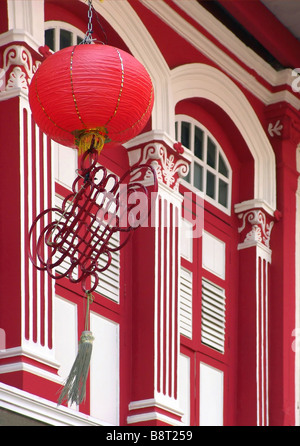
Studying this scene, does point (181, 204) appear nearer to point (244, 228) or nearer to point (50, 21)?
point (244, 228)

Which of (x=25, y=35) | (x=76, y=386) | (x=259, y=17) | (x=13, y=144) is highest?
(x=259, y=17)

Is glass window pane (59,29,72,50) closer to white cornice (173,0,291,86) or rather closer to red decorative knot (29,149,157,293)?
A: red decorative knot (29,149,157,293)

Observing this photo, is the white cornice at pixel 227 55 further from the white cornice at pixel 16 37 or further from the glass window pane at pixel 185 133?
the white cornice at pixel 16 37

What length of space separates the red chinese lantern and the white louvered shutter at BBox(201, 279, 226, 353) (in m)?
3.10

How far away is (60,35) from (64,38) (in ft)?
0.16

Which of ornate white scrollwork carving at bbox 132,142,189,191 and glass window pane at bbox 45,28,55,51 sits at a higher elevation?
glass window pane at bbox 45,28,55,51

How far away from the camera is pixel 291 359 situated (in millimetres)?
10414

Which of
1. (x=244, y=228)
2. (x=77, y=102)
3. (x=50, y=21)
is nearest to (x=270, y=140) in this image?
(x=244, y=228)

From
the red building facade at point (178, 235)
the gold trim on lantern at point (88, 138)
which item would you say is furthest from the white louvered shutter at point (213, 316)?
the gold trim on lantern at point (88, 138)

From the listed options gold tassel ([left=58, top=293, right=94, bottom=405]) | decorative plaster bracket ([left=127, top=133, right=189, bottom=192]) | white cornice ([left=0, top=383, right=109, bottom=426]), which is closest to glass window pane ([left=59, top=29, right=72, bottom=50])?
decorative plaster bracket ([left=127, top=133, right=189, bottom=192])

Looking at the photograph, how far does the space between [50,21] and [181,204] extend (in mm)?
1723

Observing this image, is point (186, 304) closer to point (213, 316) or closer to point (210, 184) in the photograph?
point (213, 316)

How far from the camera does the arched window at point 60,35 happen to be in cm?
882

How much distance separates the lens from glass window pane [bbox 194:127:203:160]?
10.2 metres
